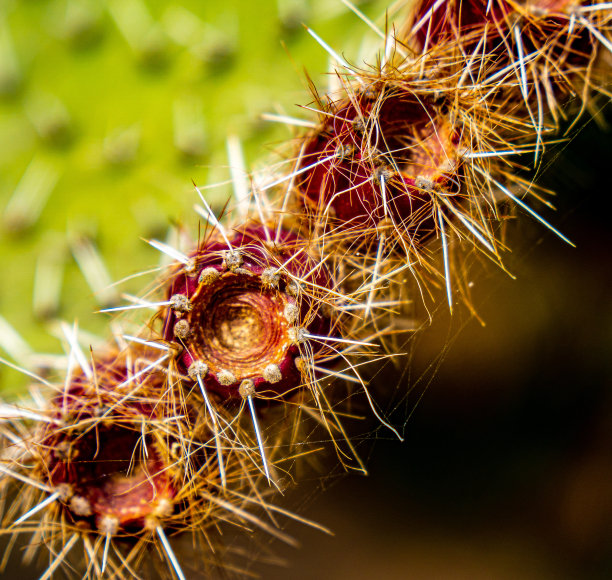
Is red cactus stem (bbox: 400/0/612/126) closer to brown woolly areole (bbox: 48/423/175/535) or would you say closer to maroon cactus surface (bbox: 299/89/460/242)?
maroon cactus surface (bbox: 299/89/460/242)

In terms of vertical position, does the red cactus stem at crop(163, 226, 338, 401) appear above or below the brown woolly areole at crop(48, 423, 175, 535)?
above

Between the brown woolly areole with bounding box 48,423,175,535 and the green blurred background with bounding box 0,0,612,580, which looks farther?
the green blurred background with bounding box 0,0,612,580

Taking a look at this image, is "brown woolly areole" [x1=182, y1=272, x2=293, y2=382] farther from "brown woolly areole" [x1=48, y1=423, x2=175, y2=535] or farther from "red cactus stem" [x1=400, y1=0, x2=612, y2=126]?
"red cactus stem" [x1=400, y1=0, x2=612, y2=126]

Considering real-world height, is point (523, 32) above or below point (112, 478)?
above

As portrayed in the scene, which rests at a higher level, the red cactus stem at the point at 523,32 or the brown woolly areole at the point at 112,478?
the red cactus stem at the point at 523,32

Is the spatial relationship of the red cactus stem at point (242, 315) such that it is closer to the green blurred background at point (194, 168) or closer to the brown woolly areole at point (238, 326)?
the brown woolly areole at point (238, 326)

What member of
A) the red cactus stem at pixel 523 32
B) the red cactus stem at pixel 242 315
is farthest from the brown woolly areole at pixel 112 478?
the red cactus stem at pixel 523 32

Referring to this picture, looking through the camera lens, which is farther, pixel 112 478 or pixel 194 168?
pixel 194 168

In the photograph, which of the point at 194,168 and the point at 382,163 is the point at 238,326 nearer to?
the point at 382,163

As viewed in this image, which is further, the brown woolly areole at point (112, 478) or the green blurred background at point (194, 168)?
the green blurred background at point (194, 168)

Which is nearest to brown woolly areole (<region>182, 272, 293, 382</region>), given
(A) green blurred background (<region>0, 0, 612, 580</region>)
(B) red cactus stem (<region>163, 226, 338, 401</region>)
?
(B) red cactus stem (<region>163, 226, 338, 401</region>)

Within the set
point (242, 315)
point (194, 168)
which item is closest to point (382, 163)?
point (242, 315)

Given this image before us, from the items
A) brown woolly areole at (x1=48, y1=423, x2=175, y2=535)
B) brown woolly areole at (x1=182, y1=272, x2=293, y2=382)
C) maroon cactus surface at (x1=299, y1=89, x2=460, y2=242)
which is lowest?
brown woolly areole at (x1=48, y1=423, x2=175, y2=535)
